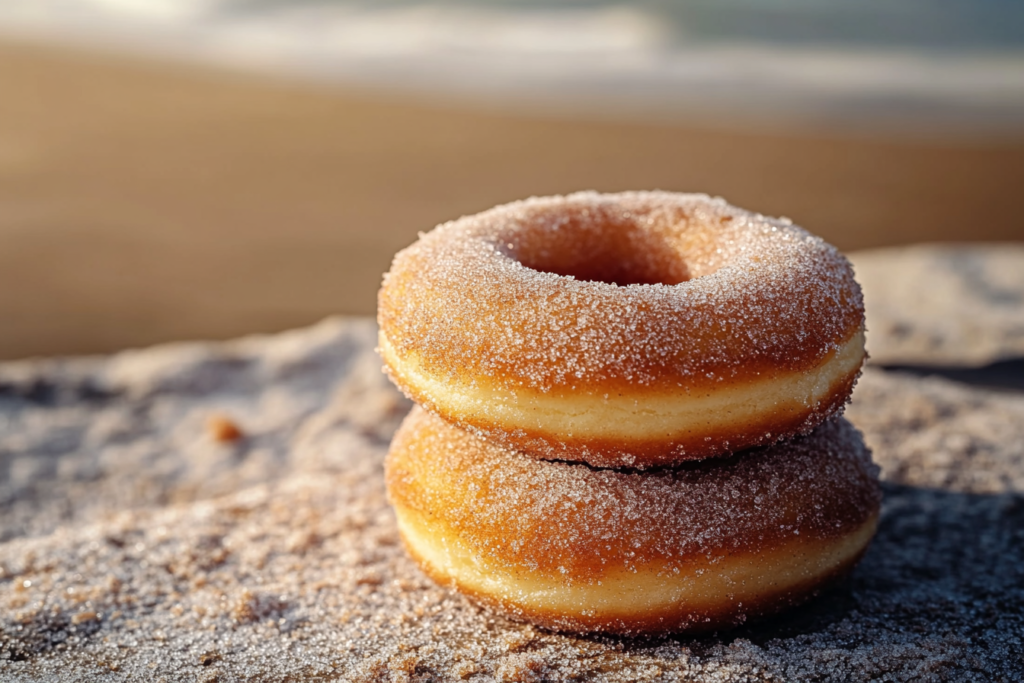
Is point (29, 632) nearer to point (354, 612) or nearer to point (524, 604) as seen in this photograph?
point (354, 612)

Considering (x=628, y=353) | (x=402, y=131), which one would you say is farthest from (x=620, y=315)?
(x=402, y=131)

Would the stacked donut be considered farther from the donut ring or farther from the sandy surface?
the sandy surface

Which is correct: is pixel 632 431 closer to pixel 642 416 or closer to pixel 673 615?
pixel 642 416

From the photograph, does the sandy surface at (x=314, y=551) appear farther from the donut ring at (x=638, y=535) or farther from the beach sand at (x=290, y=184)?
the beach sand at (x=290, y=184)

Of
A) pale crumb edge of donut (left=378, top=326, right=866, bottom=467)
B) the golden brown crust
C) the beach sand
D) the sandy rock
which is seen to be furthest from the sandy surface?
the beach sand

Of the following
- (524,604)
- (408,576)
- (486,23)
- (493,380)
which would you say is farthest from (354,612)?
(486,23)
